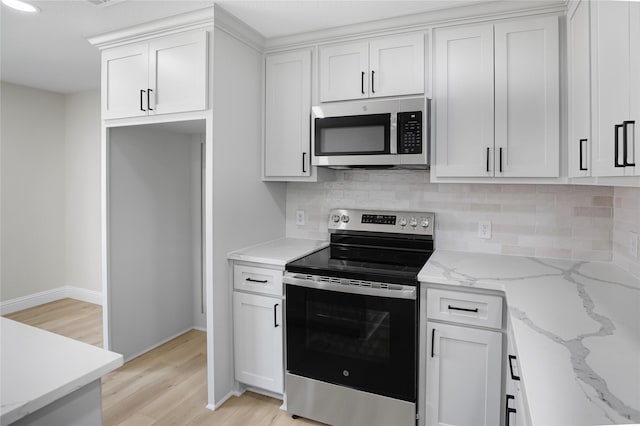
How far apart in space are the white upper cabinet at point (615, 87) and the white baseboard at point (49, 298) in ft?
15.0

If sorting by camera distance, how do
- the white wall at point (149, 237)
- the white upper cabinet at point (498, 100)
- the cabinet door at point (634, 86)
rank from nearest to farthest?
the cabinet door at point (634, 86) < the white upper cabinet at point (498, 100) < the white wall at point (149, 237)

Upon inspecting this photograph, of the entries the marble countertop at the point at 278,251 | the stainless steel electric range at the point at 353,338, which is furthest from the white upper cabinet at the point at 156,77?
the stainless steel electric range at the point at 353,338

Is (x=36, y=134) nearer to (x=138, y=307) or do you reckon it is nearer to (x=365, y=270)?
(x=138, y=307)

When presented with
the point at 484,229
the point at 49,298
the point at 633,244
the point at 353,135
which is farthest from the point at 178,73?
the point at 49,298

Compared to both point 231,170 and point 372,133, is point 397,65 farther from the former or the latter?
point 231,170

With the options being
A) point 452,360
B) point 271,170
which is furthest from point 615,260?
point 271,170

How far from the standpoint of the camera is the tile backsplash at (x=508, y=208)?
2.14m

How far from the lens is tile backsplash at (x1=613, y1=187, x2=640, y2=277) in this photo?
1797 millimetres

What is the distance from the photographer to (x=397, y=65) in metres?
2.29

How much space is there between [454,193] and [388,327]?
1028 mm

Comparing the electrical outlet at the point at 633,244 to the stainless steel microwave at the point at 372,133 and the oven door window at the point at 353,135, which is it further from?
the oven door window at the point at 353,135

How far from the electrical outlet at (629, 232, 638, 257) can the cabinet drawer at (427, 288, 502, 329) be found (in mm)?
691

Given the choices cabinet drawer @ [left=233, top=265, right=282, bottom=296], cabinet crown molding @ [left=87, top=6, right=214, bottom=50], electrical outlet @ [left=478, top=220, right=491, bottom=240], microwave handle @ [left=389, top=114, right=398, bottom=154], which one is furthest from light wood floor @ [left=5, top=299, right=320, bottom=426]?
cabinet crown molding @ [left=87, top=6, right=214, bottom=50]

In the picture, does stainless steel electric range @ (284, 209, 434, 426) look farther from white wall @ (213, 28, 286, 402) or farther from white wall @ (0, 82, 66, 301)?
white wall @ (0, 82, 66, 301)
